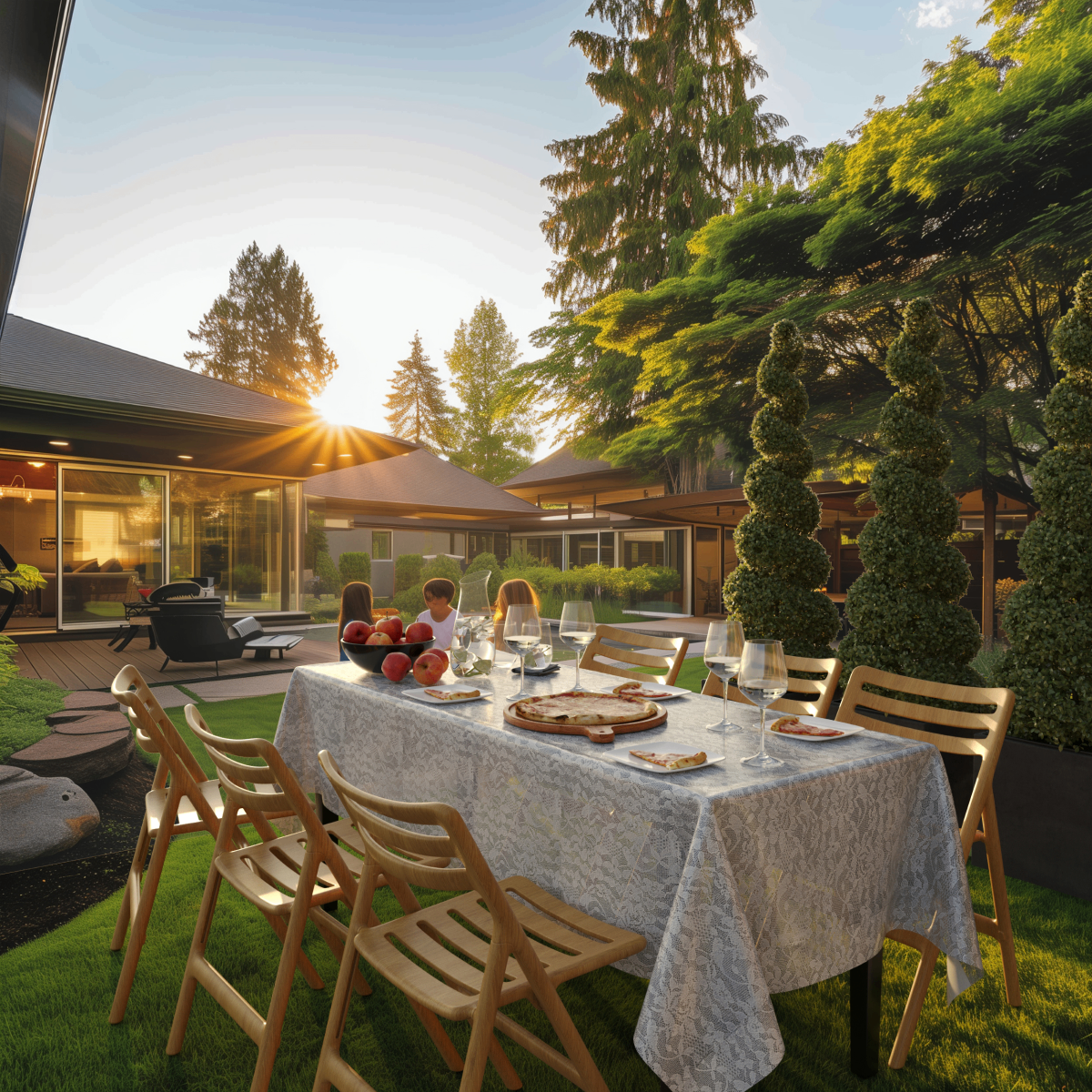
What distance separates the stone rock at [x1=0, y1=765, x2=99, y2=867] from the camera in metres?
3.70

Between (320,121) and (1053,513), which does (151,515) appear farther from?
(1053,513)

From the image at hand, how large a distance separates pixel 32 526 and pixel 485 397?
24.9m

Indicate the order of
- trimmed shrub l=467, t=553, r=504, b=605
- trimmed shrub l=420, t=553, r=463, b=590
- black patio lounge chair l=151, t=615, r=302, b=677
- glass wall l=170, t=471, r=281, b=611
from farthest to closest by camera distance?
trimmed shrub l=467, t=553, r=504, b=605
trimmed shrub l=420, t=553, r=463, b=590
glass wall l=170, t=471, r=281, b=611
black patio lounge chair l=151, t=615, r=302, b=677

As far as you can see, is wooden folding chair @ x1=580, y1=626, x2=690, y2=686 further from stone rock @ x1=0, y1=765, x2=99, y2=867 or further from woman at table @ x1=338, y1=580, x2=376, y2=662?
stone rock @ x1=0, y1=765, x2=99, y2=867

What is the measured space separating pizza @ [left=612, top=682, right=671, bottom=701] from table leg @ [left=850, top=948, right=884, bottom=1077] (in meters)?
1.01

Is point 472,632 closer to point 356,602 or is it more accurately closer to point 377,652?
point 377,652

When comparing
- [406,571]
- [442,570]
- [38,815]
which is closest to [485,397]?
[406,571]

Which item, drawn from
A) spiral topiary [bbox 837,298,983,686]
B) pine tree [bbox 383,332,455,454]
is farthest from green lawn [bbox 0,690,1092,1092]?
pine tree [bbox 383,332,455,454]

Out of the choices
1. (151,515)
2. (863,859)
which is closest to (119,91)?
(151,515)

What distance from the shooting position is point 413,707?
248 cm

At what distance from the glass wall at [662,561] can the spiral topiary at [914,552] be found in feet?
45.6

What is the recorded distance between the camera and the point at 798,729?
6.83ft

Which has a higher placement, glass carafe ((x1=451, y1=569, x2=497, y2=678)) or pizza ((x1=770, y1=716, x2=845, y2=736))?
glass carafe ((x1=451, y1=569, x2=497, y2=678))

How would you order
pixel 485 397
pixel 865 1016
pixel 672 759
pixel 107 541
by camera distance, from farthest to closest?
pixel 485 397
pixel 107 541
pixel 865 1016
pixel 672 759
